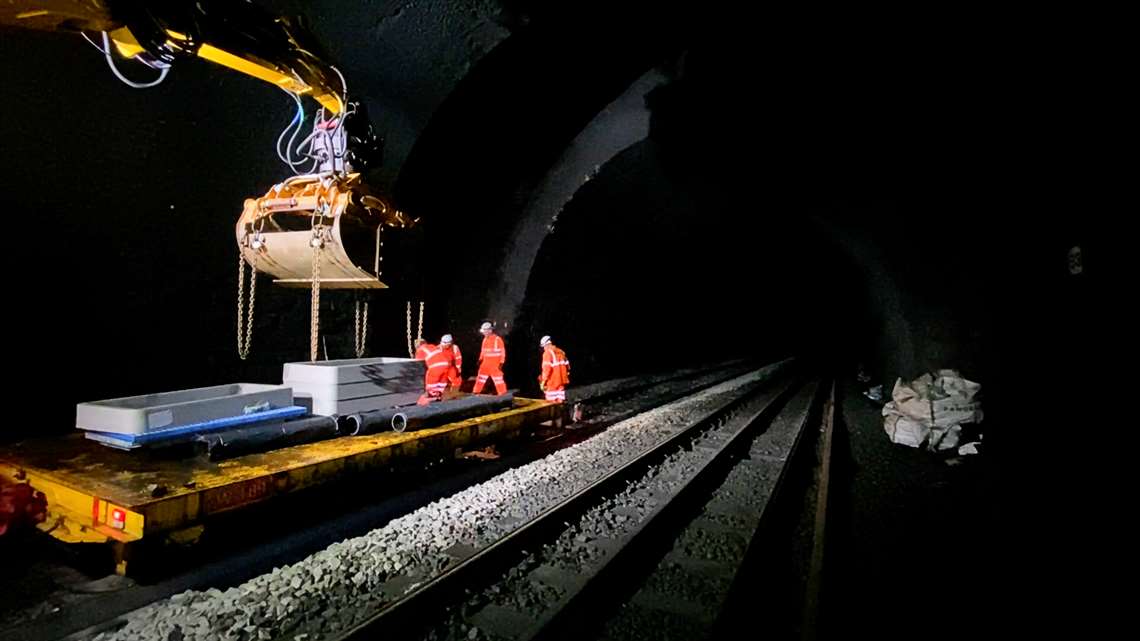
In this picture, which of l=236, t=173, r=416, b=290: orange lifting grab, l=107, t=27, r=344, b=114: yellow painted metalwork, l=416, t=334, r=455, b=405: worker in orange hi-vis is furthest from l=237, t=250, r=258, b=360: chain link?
l=416, t=334, r=455, b=405: worker in orange hi-vis

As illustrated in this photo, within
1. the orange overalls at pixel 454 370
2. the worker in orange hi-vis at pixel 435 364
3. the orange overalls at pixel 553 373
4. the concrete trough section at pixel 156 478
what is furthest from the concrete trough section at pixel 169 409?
the orange overalls at pixel 553 373

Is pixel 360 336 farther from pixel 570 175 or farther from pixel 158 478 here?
pixel 570 175

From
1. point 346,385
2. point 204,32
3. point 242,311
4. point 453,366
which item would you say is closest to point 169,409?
point 346,385

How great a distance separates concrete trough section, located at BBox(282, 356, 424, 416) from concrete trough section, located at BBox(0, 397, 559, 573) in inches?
15.9

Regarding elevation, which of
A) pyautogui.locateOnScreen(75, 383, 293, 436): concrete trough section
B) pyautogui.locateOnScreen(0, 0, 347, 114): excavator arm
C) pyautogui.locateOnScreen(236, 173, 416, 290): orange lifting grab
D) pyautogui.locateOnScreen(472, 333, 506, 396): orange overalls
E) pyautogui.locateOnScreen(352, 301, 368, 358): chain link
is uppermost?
pyautogui.locateOnScreen(0, 0, 347, 114): excavator arm

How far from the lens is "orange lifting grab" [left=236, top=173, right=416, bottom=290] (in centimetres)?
518

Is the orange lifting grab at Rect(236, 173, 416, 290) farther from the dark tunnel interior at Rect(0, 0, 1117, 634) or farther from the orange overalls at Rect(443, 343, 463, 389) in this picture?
the orange overalls at Rect(443, 343, 463, 389)

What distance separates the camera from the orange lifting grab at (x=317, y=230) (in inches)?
204

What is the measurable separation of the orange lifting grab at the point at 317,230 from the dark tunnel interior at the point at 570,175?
33.1 inches

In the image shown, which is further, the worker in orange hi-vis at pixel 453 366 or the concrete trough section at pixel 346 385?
the worker in orange hi-vis at pixel 453 366

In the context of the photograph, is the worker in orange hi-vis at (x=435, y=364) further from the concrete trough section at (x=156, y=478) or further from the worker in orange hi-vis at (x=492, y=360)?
the concrete trough section at (x=156, y=478)

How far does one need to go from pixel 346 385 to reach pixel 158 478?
1.82 metres

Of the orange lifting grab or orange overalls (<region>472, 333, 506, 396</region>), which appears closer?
the orange lifting grab

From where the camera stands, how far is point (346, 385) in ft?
17.4
